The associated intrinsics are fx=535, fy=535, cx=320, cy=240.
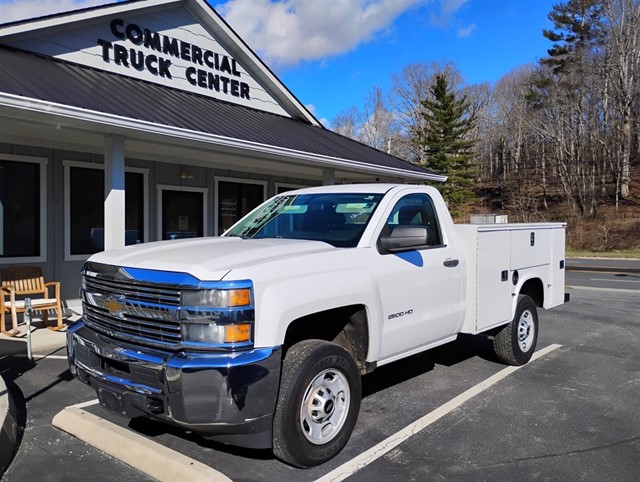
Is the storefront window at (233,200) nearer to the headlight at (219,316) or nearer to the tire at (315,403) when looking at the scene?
the tire at (315,403)

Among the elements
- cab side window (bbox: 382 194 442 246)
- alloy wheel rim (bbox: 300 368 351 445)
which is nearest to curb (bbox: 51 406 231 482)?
alloy wheel rim (bbox: 300 368 351 445)

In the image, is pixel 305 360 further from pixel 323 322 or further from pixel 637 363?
pixel 637 363

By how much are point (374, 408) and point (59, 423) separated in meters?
2.67

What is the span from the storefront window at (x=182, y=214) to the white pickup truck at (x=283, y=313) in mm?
6430

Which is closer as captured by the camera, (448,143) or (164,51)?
(164,51)

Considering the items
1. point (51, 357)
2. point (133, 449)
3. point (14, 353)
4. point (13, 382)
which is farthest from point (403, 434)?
point (14, 353)

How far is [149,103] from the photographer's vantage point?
8570mm

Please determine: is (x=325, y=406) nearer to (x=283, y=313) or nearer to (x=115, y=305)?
(x=283, y=313)

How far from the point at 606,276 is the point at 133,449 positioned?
17.7 metres

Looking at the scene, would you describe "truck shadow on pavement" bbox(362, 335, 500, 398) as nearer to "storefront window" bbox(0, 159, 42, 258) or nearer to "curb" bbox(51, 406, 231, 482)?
"curb" bbox(51, 406, 231, 482)

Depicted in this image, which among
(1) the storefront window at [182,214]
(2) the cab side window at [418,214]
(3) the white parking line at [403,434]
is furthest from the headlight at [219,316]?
(1) the storefront window at [182,214]

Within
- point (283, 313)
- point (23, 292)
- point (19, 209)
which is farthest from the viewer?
point (19, 209)

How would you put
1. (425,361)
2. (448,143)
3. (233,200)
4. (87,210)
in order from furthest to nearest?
(448,143) → (233,200) → (87,210) → (425,361)

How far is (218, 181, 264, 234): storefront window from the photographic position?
1248 centimetres
